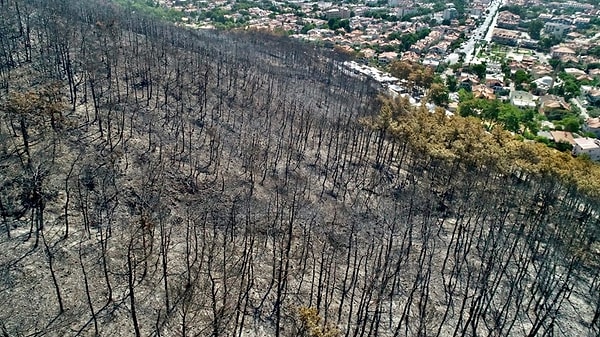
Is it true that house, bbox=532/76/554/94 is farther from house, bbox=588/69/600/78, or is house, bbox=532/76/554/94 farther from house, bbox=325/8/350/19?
house, bbox=325/8/350/19

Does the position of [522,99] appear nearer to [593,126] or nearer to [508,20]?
[593,126]

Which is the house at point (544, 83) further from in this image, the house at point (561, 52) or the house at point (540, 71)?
the house at point (561, 52)

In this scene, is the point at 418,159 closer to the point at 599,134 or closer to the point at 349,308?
the point at 349,308

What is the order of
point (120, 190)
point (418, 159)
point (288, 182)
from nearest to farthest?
point (120, 190) → point (288, 182) → point (418, 159)

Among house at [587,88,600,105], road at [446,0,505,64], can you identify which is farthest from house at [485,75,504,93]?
road at [446,0,505,64]

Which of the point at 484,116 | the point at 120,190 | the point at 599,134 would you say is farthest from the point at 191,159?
the point at 599,134
